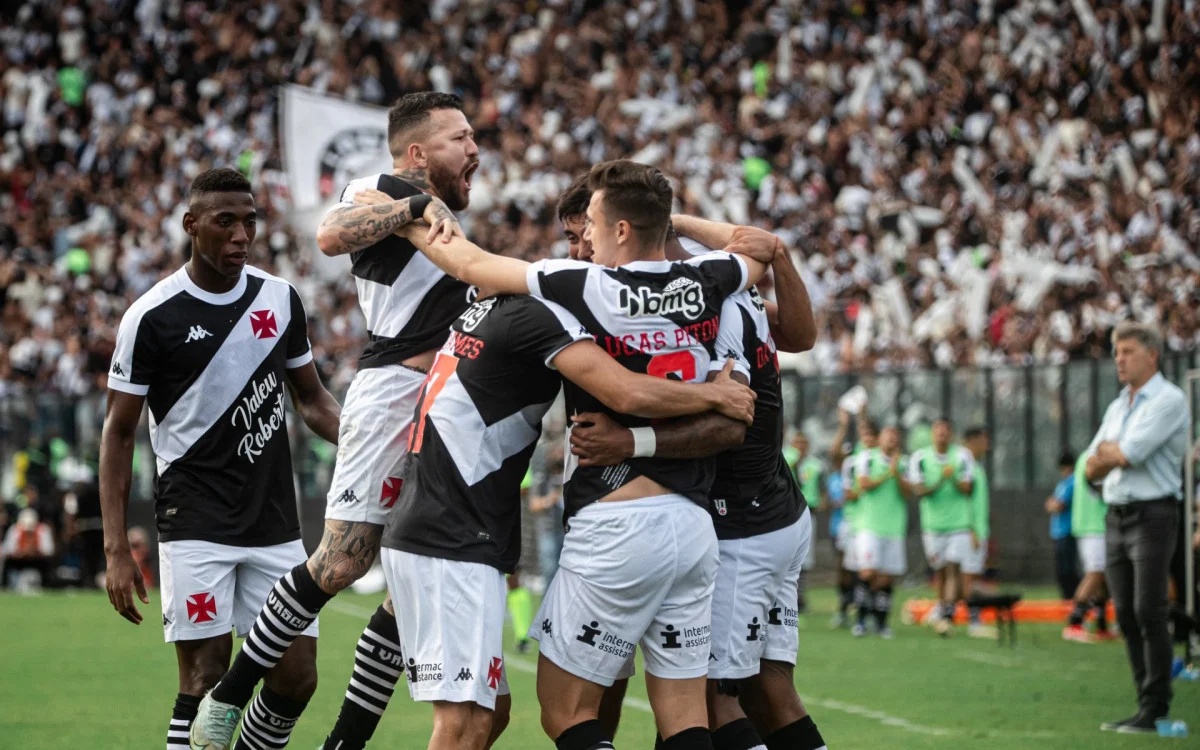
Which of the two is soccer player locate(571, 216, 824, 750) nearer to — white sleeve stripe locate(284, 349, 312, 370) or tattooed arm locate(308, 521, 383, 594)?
tattooed arm locate(308, 521, 383, 594)

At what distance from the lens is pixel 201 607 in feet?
22.0

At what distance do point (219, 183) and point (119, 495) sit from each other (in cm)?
138

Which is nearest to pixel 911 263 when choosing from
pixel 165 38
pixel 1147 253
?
pixel 1147 253

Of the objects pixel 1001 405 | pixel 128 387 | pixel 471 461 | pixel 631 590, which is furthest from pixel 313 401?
pixel 1001 405

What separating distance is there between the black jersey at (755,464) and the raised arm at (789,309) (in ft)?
0.33

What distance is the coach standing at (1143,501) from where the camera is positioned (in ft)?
32.5

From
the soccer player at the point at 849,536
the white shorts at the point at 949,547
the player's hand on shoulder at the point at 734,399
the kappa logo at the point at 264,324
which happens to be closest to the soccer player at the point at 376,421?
the kappa logo at the point at 264,324

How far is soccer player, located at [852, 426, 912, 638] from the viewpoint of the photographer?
1717 cm

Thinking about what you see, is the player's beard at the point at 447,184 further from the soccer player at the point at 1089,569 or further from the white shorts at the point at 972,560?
the white shorts at the point at 972,560

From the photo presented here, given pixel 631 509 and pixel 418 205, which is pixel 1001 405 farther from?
pixel 631 509

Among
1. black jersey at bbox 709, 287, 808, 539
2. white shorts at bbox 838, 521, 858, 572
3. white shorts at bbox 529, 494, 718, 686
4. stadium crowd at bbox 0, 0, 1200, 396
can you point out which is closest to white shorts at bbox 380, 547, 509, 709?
white shorts at bbox 529, 494, 718, 686

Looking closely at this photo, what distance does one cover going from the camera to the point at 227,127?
3105 cm

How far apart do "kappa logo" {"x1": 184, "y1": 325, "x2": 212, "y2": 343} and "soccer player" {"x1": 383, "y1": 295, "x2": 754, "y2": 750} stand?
60.0 inches

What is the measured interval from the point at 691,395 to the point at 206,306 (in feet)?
7.85
